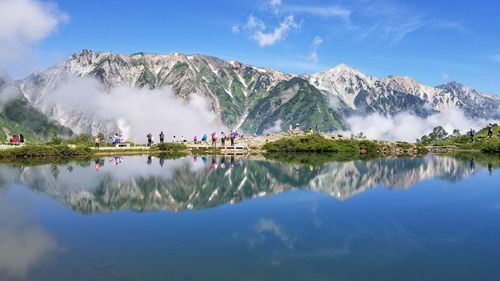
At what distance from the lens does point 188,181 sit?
54.8 metres

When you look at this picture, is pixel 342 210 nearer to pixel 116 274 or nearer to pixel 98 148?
pixel 116 274

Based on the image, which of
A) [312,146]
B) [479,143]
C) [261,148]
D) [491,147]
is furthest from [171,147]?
[479,143]

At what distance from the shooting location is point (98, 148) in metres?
101

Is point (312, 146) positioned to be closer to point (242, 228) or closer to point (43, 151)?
point (43, 151)

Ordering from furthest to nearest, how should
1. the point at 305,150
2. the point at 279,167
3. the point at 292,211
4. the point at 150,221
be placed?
1. the point at 305,150
2. the point at 279,167
3. the point at 292,211
4. the point at 150,221

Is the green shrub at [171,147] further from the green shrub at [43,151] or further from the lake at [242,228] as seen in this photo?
the lake at [242,228]

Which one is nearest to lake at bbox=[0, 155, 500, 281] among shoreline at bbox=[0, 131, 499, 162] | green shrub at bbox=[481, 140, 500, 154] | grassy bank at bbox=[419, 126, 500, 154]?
shoreline at bbox=[0, 131, 499, 162]

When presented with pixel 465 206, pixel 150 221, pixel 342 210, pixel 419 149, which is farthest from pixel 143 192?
pixel 419 149

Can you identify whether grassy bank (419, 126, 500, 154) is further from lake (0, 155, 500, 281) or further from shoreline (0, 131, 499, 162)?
lake (0, 155, 500, 281)

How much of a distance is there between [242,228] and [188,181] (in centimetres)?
2403

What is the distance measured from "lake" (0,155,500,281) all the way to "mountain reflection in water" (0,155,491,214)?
21 cm

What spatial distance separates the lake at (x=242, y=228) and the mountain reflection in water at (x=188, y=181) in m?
0.21

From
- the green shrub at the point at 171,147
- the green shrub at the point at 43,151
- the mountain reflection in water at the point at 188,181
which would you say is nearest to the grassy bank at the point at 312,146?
the green shrub at the point at 171,147

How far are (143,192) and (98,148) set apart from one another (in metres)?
58.6
